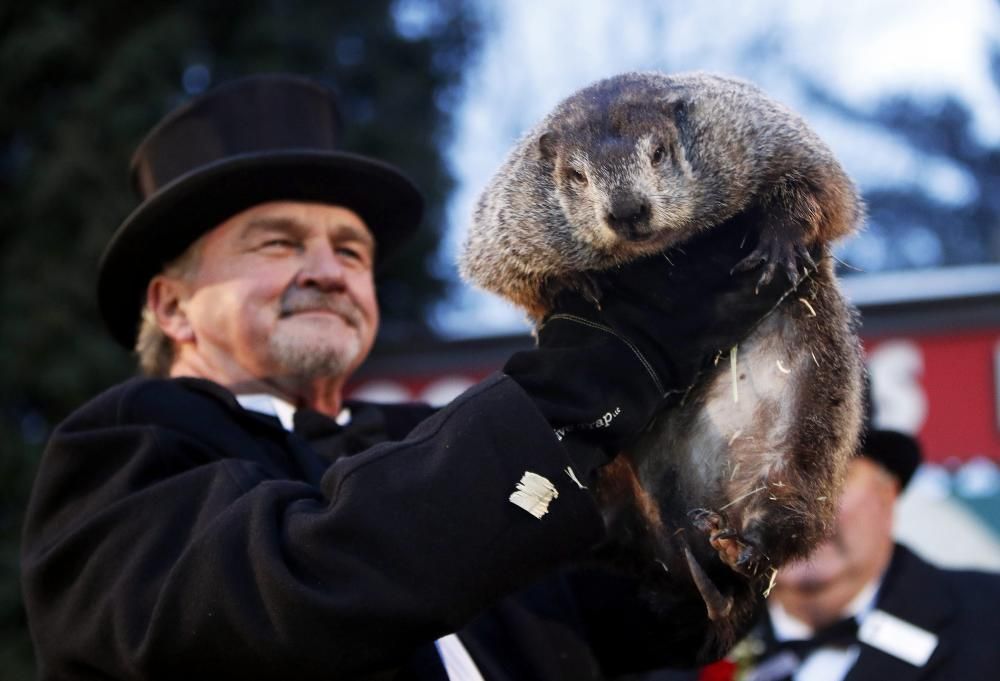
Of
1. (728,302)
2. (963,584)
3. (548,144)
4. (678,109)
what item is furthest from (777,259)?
(963,584)

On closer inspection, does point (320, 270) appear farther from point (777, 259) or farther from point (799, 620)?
point (799, 620)

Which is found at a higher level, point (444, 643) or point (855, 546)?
point (444, 643)

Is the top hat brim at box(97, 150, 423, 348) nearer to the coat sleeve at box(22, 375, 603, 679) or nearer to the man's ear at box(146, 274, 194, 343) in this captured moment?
the man's ear at box(146, 274, 194, 343)

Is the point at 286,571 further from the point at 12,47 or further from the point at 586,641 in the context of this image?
the point at 12,47

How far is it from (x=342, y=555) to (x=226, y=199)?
4.81 ft

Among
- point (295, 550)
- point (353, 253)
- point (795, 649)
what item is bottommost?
point (795, 649)

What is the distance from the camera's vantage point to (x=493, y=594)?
2.02 m

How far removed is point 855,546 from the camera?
4.27 m

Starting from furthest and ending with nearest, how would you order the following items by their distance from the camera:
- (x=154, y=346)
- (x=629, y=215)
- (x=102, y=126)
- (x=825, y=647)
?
(x=102, y=126), (x=825, y=647), (x=154, y=346), (x=629, y=215)

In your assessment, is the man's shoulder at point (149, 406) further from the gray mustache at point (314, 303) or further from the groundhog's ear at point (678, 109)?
the groundhog's ear at point (678, 109)

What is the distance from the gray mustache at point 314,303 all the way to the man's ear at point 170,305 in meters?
0.33

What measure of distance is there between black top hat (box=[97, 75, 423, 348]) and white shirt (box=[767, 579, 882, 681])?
2.04m

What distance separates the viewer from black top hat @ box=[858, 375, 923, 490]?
14.3 ft

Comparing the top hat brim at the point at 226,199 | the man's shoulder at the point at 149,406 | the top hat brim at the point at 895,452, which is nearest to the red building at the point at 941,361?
the top hat brim at the point at 895,452
